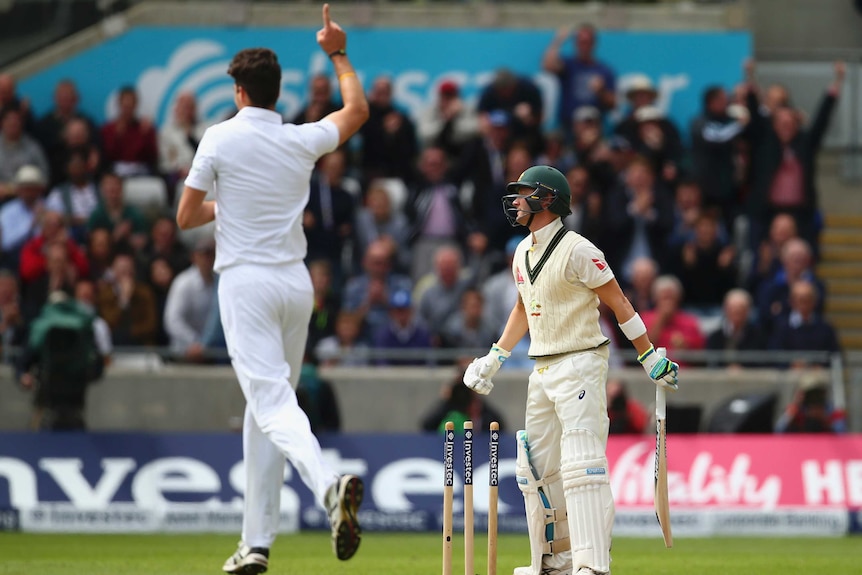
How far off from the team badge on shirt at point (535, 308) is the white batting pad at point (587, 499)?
67cm

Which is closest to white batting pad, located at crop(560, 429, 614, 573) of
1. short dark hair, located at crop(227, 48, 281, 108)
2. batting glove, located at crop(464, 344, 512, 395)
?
batting glove, located at crop(464, 344, 512, 395)

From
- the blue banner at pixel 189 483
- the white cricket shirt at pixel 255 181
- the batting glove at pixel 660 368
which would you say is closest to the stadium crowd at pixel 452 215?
the blue banner at pixel 189 483

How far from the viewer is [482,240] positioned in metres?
16.4

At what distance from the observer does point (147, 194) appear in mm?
17125

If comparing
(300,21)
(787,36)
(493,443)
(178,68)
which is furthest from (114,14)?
(493,443)

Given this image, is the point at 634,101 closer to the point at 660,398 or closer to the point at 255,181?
the point at 660,398

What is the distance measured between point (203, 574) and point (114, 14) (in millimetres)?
11455

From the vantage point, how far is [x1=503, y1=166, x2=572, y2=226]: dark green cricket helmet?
816 centimetres

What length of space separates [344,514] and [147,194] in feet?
34.0

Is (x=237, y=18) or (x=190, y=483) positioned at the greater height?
(x=237, y=18)

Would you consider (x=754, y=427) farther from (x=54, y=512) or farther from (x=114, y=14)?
(x=114, y=14)

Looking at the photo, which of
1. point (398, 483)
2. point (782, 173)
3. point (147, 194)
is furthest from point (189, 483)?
point (782, 173)

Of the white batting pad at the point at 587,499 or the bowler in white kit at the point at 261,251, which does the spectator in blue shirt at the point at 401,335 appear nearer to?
the bowler in white kit at the point at 261,251

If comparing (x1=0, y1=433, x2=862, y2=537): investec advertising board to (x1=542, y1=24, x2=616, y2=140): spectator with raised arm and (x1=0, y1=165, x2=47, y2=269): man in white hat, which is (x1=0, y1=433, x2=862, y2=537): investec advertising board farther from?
(x1=542, y1=24, x2=616, y2=140): spectator with raised arm
